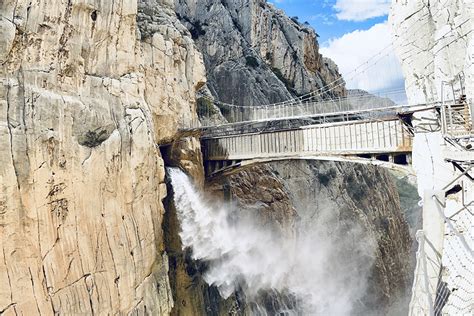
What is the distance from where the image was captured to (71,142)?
958cm

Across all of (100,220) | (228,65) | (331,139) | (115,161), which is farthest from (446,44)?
(228,65)

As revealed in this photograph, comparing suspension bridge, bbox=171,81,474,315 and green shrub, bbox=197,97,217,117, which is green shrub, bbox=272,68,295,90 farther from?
green shrub, bbox=197,97,217,117

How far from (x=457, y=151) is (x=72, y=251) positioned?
9187 millimetres

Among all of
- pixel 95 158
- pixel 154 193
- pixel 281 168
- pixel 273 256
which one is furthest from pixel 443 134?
pixel 281 168

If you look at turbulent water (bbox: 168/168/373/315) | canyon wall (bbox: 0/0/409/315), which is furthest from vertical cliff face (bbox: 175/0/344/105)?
turbulent water (bbox: 168/168/373/315)

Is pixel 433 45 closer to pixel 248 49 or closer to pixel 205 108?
pixel 205 108

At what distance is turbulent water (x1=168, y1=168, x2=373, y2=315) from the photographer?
1509cm

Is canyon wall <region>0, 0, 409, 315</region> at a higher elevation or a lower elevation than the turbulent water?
higher

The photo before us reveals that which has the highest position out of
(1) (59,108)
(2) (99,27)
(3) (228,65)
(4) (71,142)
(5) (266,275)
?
(3) (228,65)

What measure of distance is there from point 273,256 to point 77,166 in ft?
41.2

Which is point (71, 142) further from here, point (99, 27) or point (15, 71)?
point (99, 27)

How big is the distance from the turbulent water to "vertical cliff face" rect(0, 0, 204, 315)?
248 cm

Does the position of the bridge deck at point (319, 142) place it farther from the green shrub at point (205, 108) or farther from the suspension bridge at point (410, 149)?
the green shrub at point (205, 108)

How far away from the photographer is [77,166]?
31.6 ft
